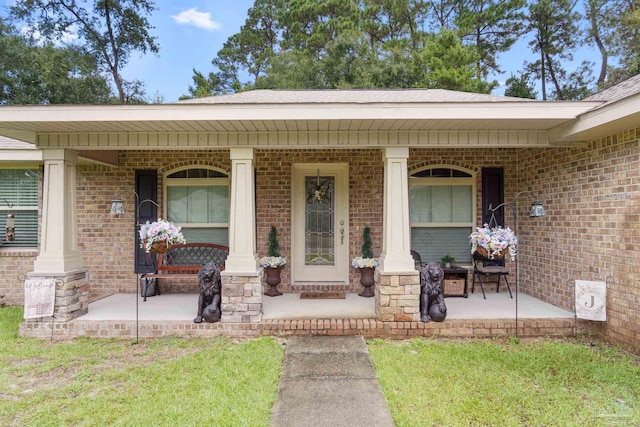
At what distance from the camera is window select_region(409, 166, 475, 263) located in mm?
5754

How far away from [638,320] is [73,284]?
6.14m

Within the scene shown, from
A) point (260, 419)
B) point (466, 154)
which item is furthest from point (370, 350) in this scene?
point (466, 154)

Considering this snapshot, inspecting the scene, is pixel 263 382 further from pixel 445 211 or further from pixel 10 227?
pixel 10 227

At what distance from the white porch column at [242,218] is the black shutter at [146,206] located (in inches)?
81.5

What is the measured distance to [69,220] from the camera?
4453mm

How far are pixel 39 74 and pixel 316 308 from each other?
1326 centimetres

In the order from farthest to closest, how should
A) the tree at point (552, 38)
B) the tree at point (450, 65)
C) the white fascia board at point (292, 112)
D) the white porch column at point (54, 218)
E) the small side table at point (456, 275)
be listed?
the tree at point (552, 38), the tree at point (450, 65), the small side table at point (456, 275), the white porch column at point (54, 218), the white fascia board at point (292, 112)

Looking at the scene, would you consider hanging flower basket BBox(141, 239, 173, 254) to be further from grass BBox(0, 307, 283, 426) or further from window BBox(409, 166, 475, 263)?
window BBox(409, 166, 475, 263)

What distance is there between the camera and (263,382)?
3043mm

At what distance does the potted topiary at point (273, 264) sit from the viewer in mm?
5445

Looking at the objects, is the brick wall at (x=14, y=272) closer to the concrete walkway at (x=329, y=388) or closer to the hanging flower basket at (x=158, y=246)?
the hanging flower basket at (x=158, y=246)

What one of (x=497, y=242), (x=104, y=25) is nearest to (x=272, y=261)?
(x=497, y=242)

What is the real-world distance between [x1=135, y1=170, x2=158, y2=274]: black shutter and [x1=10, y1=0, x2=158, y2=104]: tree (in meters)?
11.9

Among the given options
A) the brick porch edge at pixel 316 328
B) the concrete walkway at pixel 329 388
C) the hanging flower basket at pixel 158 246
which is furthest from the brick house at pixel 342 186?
the hanging flower basket at pixel 158 246
